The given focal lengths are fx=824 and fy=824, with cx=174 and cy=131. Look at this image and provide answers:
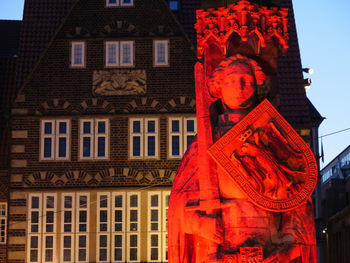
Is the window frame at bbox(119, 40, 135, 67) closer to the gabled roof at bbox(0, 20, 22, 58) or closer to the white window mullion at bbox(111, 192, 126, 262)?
the white window mullion at bbox(111, 192, 126, 262)

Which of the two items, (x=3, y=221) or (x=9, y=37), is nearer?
(x=3, y=221)

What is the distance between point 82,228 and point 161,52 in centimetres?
565

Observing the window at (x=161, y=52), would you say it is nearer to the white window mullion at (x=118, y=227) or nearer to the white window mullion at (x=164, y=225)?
the white window mullion at (x=164, y=225)

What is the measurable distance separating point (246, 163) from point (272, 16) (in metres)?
1.78

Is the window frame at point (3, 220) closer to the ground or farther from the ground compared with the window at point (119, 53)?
closer to the ground

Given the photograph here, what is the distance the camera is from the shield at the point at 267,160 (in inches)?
348

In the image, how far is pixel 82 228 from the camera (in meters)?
23.4

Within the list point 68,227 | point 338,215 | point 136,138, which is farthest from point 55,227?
point 338,215

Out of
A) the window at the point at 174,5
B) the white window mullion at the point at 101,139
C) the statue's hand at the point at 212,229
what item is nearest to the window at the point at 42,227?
the white window mullion at the point at 101,139

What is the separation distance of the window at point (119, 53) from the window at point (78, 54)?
2.38ft

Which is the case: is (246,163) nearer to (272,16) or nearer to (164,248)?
(272,16)

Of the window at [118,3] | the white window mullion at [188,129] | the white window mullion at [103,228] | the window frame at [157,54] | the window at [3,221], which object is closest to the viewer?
the white window mullion at [103,228]

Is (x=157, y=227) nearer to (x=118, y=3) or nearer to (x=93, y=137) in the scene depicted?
(x=93, y=137)

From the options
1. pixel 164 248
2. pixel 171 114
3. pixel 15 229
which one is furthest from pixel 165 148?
pixel 15 229
